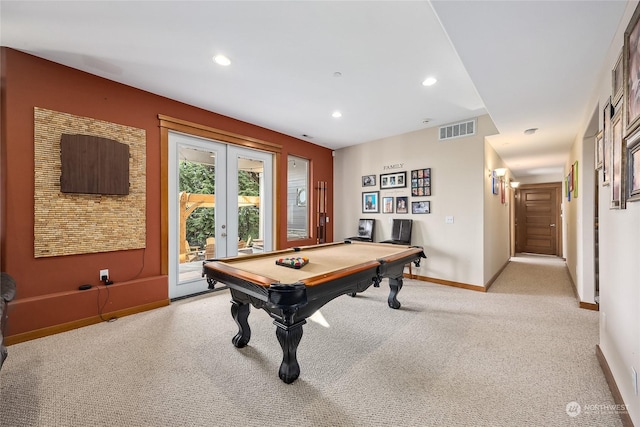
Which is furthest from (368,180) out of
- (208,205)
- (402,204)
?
(208,205)

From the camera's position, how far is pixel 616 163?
5.67 feet

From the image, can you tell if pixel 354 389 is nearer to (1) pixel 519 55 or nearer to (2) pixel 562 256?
(1) pixel 519 55

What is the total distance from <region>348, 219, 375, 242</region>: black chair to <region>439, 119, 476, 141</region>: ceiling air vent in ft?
6.80

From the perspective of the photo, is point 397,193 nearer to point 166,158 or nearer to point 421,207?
point 421,207

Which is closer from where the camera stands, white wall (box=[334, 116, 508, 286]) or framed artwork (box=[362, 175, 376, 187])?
white wall (box=[334, 116, 508, 286])

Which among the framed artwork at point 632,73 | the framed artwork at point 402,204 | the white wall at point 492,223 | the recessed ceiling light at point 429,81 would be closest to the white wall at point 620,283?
the framed artwork at point 632,73

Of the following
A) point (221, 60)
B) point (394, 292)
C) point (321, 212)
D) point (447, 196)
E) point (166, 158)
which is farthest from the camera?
point (321, 212)

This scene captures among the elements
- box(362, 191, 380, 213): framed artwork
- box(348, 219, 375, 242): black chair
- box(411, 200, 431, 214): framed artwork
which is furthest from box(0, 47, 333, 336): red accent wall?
box(411, 200, 431, 214): framed artwork

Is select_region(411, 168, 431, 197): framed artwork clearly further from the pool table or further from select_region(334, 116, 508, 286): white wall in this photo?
the pool table

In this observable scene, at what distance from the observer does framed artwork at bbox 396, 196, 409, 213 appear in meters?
5.07

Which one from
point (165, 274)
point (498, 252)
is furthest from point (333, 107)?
point (498, 252)

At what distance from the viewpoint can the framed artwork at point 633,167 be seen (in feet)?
4.44

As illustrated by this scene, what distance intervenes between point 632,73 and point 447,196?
317 cm

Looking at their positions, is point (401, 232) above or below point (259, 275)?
above
